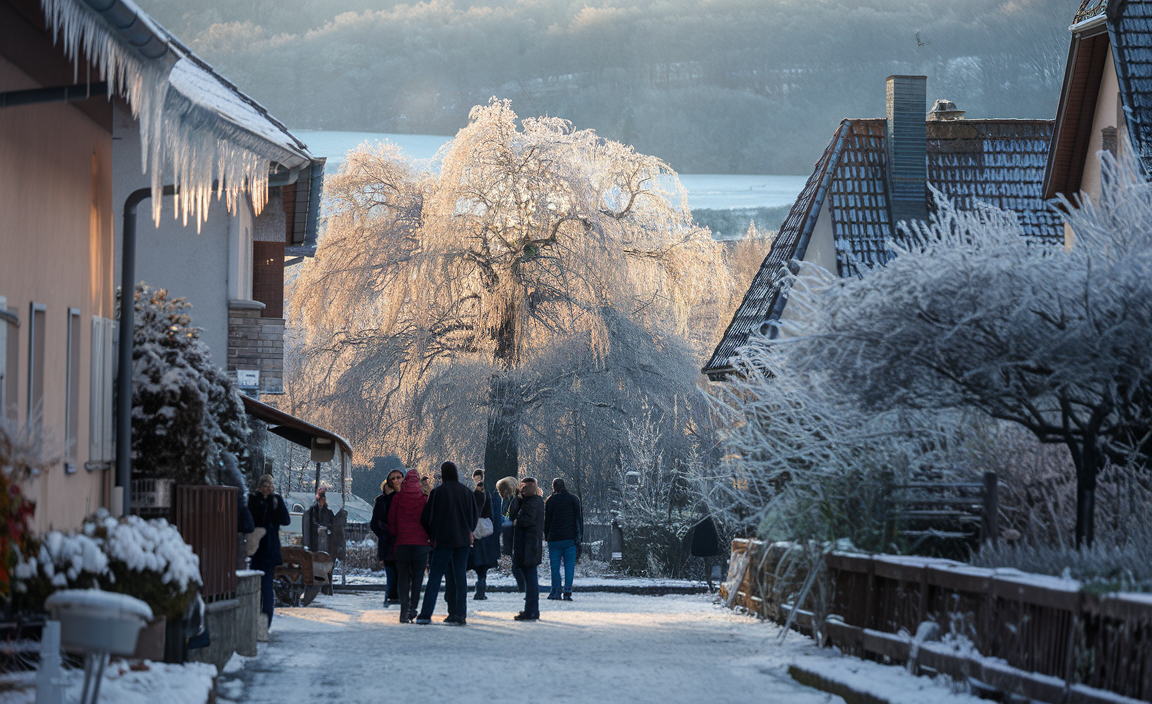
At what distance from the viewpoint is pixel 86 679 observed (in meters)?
6.27

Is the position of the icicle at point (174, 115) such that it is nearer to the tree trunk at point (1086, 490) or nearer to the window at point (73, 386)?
the window at point (73, 386)

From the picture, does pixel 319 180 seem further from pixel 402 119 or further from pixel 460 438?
pixel 402 119

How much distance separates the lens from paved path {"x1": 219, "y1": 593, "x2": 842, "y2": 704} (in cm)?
1024

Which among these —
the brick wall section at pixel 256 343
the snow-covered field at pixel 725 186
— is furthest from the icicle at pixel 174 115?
the snow-covered field at pixel 725 186

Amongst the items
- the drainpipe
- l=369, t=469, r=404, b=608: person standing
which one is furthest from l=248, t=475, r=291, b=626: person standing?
the drainpipe

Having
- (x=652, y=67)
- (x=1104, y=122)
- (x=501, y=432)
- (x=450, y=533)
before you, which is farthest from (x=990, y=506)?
(x=652, y=67)

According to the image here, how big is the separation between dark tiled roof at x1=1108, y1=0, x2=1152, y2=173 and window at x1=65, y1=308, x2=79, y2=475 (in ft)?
44.2

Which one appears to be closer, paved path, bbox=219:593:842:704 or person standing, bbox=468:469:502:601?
paved path, bbox=219:593:842:704

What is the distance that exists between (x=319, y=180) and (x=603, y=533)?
39.3ft

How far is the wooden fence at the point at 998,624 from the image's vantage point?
7.59m

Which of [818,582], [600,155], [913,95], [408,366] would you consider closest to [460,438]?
[408,366]

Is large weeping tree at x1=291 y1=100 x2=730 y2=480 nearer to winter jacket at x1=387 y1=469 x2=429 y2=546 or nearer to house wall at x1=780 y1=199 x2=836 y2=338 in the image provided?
house wall at x1=780 y1=199 x2=836 y2=338

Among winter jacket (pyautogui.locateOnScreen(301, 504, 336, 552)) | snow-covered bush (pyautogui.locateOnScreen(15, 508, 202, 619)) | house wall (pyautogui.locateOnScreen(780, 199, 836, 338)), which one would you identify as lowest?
winter jacket (pyautogui.locateOnScreen(301, 504, 336, 552))

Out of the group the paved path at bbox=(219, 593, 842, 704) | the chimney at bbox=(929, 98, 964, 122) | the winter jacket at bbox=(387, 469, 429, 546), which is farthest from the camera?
the chimney at bbox=(929, 98, 964, 122)
